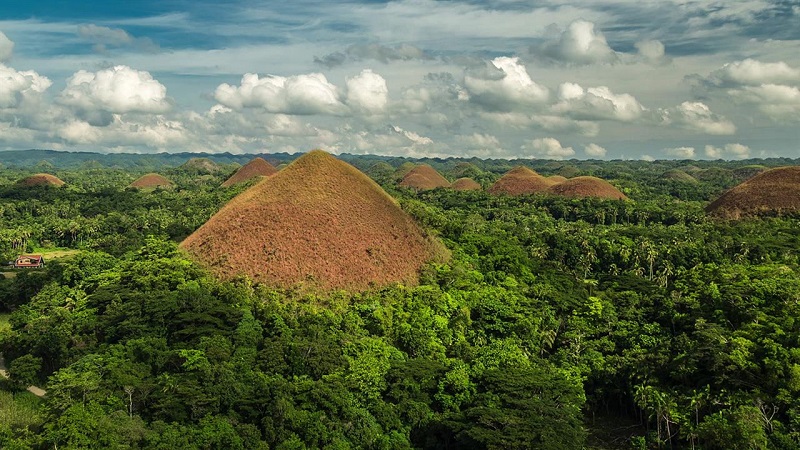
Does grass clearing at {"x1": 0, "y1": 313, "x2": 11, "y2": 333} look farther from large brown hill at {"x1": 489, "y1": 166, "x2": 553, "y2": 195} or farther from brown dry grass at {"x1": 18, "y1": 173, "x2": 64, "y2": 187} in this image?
large brown hill at {"x1": 489, "y1": 166, "x2": 553, "y2": 195}

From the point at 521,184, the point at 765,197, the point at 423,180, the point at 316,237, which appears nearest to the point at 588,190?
the point at 521,184

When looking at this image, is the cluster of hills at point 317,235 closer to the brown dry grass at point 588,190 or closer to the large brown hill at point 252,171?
the brown dry grass at point 588,190

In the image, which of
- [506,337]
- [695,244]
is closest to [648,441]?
[506,337]

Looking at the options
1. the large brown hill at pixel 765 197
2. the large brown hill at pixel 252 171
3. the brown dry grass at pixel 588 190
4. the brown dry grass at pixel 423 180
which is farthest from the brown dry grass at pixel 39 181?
the large brown hill at pixel 765 197

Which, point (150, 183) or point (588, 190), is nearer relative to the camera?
point (588, 190)

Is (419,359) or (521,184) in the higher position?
(521,184)

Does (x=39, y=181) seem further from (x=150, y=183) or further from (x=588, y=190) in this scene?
(x=588, y=190)
